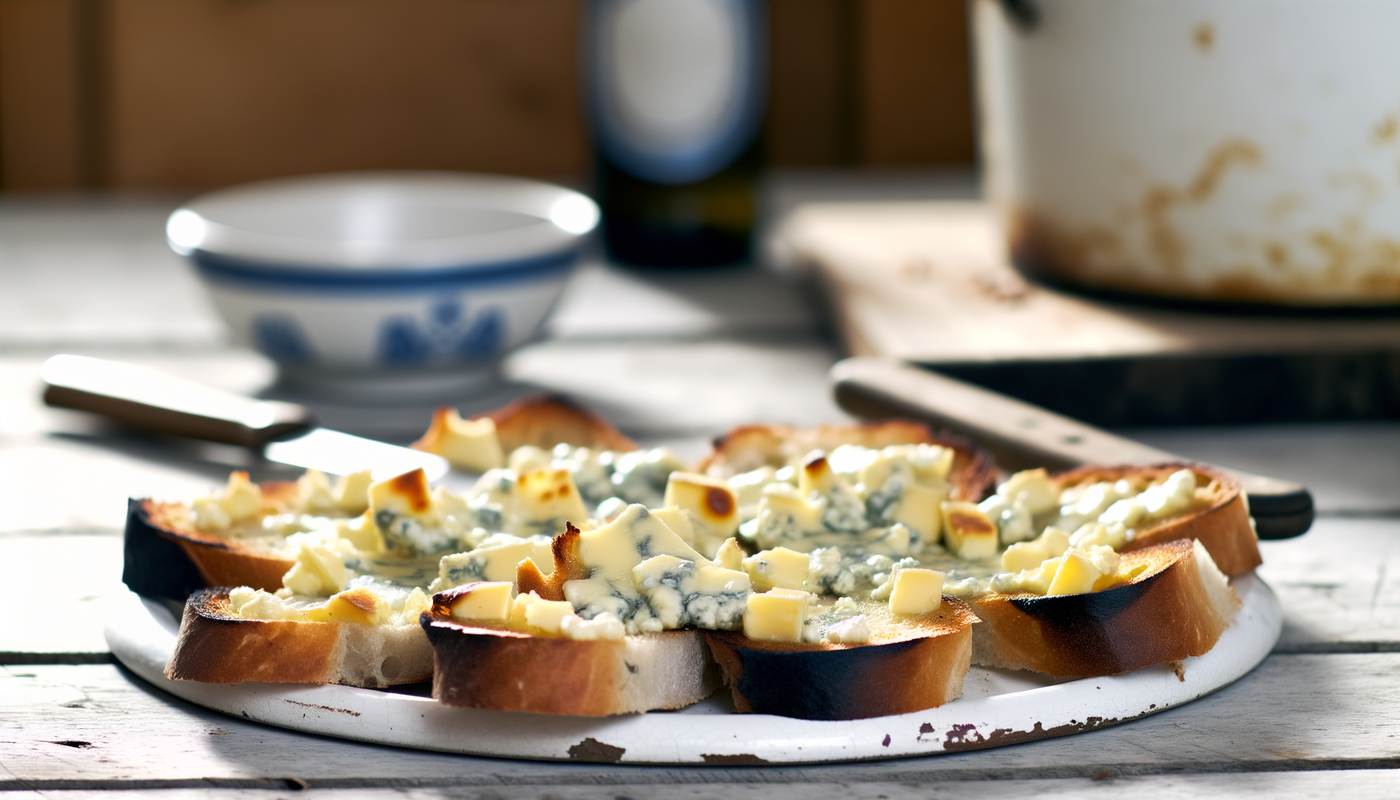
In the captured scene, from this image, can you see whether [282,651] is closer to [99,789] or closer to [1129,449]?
[99,789]

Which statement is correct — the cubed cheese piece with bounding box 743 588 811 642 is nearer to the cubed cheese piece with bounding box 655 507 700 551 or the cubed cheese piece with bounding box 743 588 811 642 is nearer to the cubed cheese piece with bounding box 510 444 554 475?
the cubed cheese piece with bounding box 655 507 700 551

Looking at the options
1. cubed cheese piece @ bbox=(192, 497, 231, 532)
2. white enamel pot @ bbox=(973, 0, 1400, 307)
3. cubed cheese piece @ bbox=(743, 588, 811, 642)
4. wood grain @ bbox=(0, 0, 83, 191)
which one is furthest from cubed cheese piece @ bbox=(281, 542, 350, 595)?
wood grain @ bbox=(0, 0, 83, 191)

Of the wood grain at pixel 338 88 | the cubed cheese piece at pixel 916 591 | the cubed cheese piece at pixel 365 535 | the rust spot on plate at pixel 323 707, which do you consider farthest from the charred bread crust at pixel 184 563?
the wood grain at pixel 338 88

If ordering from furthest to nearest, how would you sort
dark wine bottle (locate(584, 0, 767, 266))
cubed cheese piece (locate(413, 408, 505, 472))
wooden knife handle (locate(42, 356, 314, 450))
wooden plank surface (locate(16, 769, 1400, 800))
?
dark wine bottle (locate(584, 0, 767, 266))
wooden knife handle (locate(42, 356, 314, 450))
cubed cheese piece (locate(413, 408, 505, 472))
wooden plank surface (locate(16, 769, 1400, 800))

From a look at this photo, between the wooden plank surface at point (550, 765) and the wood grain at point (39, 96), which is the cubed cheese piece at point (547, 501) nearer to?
the wooden plank surface at point (550, 765)

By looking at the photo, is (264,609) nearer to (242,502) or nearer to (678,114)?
(242,502)

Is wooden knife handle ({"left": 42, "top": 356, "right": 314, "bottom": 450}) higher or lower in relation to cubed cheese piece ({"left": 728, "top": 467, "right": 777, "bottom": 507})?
higher

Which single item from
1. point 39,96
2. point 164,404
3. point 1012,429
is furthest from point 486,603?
point 39,96
